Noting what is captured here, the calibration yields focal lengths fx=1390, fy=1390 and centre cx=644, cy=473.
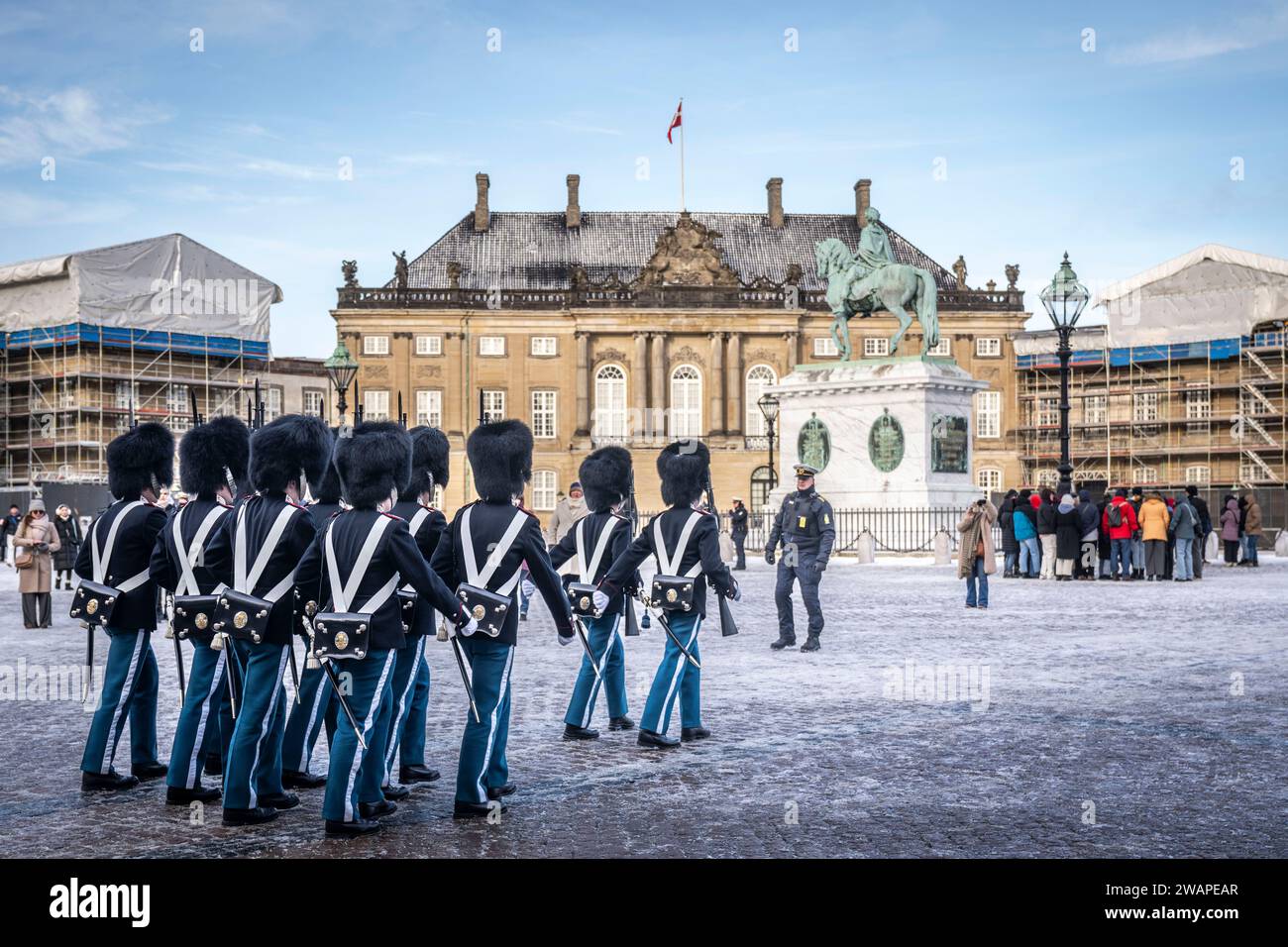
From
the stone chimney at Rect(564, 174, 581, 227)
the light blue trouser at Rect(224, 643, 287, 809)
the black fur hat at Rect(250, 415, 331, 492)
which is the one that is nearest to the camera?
the light blue trouser at Rect(224, 643, 287, 809)

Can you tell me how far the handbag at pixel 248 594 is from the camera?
5.97 meters

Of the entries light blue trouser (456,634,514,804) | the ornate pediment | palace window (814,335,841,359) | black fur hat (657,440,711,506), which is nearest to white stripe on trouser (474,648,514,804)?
light blue trouser (456,634,514,804)

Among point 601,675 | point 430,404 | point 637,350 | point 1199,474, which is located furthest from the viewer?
point 637,350

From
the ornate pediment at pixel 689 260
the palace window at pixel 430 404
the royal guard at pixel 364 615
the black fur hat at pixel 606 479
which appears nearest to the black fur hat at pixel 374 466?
the royal guard at pixel 364 615

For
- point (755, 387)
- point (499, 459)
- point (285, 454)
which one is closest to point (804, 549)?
point (499, 459)

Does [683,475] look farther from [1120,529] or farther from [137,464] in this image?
[1120,529]

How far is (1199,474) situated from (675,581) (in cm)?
5268

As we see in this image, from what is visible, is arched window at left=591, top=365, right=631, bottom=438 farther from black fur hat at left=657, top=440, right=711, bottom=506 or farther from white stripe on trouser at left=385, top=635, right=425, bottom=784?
white stripe on trouser at left=385, top=635, right=425, bottom=784

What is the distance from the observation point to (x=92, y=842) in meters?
5.62

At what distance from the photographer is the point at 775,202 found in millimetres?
68875

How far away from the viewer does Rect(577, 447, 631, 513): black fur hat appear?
28.2ft

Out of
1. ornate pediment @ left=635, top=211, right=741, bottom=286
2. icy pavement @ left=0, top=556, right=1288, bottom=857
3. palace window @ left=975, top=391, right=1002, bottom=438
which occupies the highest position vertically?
ornate pediment @ left=635, top=211, right=741, bottom=286

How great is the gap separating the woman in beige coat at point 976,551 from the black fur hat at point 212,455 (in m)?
11.2
